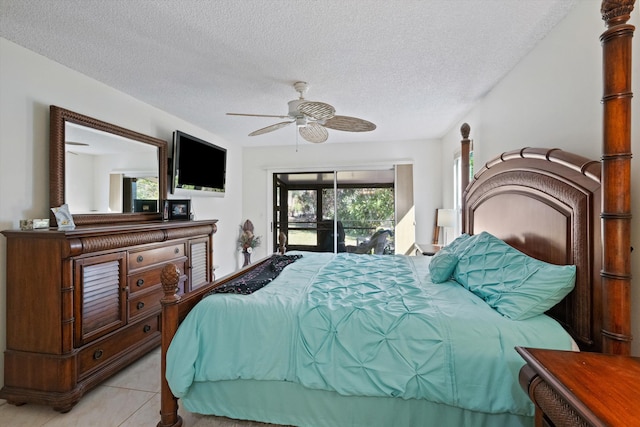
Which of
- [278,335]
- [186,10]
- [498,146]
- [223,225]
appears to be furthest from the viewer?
[223,225]

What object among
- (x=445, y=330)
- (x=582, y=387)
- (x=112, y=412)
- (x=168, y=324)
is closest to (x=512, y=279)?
(x=445, y=330)

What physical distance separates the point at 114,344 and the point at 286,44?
8.69 ft

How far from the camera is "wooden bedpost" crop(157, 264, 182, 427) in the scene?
61.4 inches

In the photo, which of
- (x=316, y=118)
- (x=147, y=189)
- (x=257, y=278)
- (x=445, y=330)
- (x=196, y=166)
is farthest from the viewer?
(x=196, y=166)

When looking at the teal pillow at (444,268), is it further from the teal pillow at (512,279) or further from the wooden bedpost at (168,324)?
the wooden bedpost at (168,324)

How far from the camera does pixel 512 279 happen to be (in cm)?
159

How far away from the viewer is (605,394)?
0.81m

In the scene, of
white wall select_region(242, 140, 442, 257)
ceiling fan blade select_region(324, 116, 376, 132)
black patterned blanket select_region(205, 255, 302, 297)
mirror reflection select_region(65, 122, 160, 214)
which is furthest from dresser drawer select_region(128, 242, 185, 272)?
white wall select_region(242, 140, 442, 257)

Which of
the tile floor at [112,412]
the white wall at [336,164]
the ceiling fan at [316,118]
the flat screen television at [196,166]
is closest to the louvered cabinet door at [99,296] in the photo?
the tile floor at [112,412]

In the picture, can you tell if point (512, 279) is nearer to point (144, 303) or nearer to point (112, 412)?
point (112, 412)

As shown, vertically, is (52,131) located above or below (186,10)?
below

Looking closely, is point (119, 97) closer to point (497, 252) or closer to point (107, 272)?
point (107, 272)

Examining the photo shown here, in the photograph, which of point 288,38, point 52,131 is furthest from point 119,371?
point 288,38

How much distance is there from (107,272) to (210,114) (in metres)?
2.16
